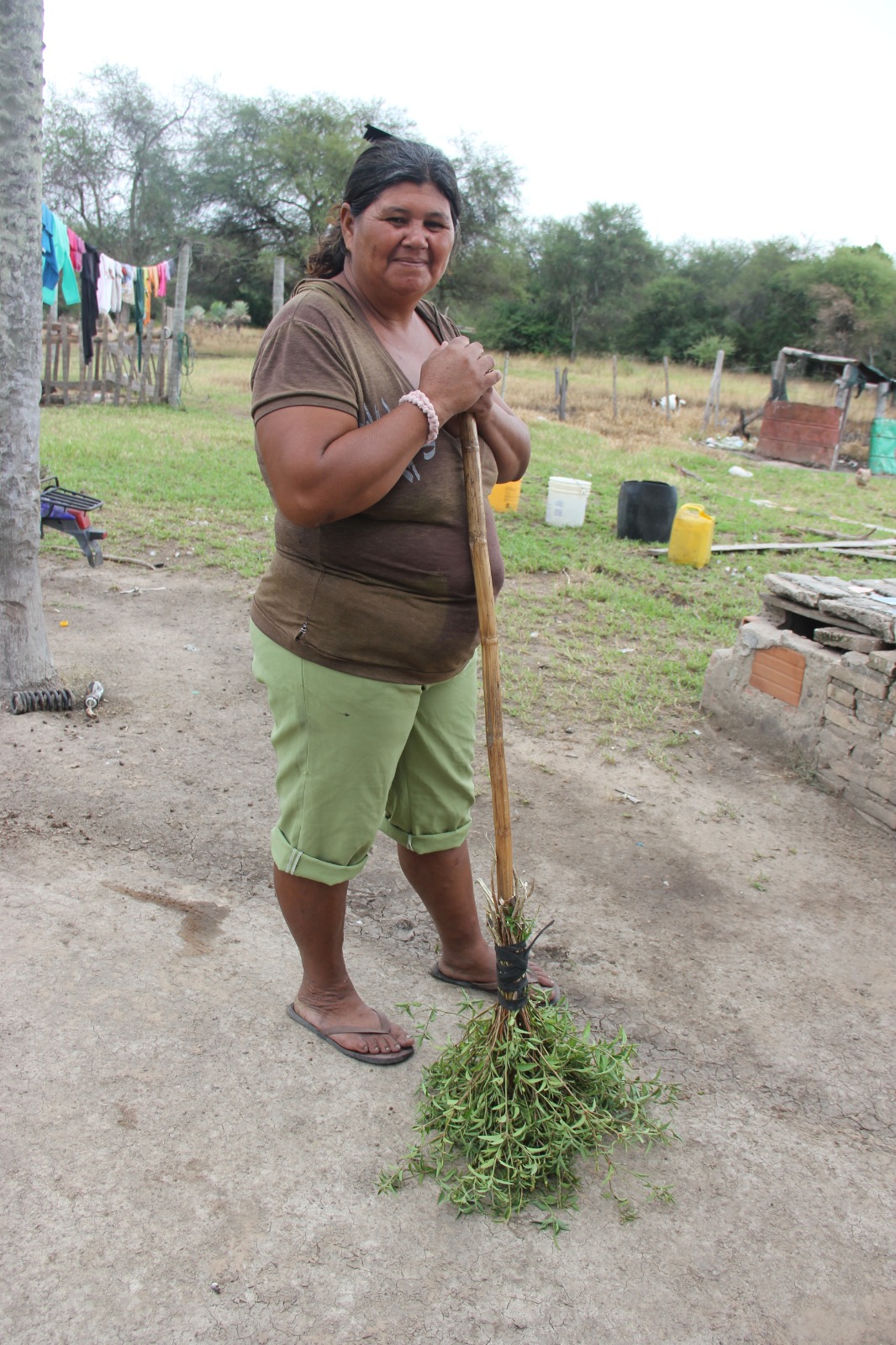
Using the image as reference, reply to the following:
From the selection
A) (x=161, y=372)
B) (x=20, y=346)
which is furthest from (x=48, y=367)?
(x=20, y=346)

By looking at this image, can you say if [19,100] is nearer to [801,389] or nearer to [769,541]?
[769,541]

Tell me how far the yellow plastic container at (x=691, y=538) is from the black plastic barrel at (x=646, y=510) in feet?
1.65

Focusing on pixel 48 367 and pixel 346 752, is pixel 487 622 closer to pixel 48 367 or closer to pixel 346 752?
pixel 346 752

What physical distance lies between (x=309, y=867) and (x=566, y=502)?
6.95 metres

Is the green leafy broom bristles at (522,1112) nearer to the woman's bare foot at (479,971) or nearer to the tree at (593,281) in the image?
the woman's bare foot at (479,971)

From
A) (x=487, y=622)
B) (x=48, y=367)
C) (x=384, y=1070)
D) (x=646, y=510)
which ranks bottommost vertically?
(x=384, y=1070)

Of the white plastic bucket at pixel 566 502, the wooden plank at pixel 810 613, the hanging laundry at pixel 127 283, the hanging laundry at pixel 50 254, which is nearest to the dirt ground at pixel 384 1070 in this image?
the wooden plank at pixel 810 613

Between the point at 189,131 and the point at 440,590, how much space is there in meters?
40.2

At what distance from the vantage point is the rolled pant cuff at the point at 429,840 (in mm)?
2365

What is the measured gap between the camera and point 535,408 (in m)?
20.1

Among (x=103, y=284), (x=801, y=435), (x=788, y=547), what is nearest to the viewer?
(x=788, y=547)

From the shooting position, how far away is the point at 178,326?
46.3 ft

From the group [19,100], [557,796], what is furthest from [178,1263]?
[19,100]

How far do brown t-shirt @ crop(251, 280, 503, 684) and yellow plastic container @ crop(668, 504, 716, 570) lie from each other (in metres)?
5.91
